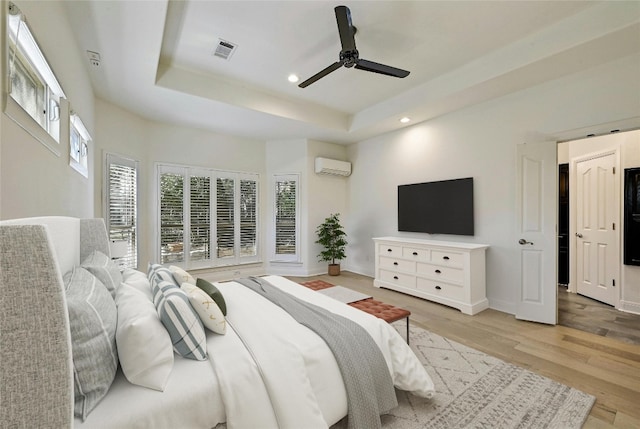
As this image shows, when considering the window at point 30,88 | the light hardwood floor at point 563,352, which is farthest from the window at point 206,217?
the light hardwood floor at point 563,352

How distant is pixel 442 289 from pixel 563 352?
54.4 inches

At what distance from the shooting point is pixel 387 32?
2.76m

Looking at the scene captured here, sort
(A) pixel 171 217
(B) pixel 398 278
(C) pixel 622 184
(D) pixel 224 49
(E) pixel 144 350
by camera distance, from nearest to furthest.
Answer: (E) pixel 144 350, (D) pixel 224 49, (C) pixel 622 184, (B) pixel 398 278, (A) pixel 171 217

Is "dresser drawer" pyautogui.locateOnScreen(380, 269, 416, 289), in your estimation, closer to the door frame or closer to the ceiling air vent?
the door frame

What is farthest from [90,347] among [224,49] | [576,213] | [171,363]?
[576,213]

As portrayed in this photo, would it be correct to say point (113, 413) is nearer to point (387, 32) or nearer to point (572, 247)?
point (387, 32)

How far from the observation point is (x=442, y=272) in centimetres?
374

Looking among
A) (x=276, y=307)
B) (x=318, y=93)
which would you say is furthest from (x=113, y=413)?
(x=318, y=93)

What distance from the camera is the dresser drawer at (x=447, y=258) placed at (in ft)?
11.7

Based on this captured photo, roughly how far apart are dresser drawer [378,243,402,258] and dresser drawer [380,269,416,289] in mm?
282

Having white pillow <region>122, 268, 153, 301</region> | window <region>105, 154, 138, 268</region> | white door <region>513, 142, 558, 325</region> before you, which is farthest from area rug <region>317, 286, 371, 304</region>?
window <region>105, 154, 138, 268</region>

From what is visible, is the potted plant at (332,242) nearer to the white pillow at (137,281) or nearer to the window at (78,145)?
the white pillow at (137,281)

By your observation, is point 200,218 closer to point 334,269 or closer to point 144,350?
point 334,269

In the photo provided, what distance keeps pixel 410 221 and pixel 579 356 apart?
2621mm
